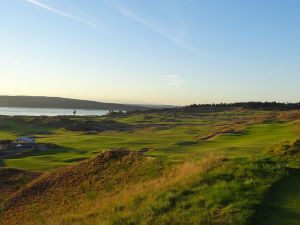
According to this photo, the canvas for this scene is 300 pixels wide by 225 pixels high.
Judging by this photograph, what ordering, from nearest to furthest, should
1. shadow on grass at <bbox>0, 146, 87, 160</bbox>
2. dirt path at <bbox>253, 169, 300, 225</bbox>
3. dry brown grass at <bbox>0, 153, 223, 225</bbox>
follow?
dirt path at <bbox>253, 169, 300, 225</bbox>
dry brown grass at <bbox>0, 153, 223, 225</bbox>
shadow on grass at <bbox>0, 146, 87, 160</bbox>

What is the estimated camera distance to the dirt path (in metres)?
9.80

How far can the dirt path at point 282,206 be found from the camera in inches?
386

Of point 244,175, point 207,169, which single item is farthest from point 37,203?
point 244,175

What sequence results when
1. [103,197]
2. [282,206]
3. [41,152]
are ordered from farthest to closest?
[41,152] < [103,197] < [282,206]

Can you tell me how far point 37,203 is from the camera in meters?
19.5

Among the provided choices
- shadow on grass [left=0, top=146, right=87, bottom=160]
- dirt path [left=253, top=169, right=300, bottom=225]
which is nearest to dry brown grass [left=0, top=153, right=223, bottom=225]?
dirt path [left=253, top=169, right=300, bottom=225]

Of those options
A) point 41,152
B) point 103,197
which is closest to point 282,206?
point 103,197

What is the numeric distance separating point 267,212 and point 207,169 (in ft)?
14.5

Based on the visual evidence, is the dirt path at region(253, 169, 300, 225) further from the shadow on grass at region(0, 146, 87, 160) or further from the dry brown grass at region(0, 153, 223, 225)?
the shadow on grass at region(0, 146, 87, 160)

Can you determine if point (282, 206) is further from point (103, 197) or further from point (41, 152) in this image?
point (41, 152)

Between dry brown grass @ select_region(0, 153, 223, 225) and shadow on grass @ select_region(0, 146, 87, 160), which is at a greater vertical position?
dry brown grass @ select_region(0, 153, 223, 225)

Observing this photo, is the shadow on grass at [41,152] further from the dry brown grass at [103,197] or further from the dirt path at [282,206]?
the dirt path at [282,206]

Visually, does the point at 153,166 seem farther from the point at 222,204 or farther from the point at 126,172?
the point at 222,204

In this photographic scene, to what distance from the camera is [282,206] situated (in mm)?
10766
